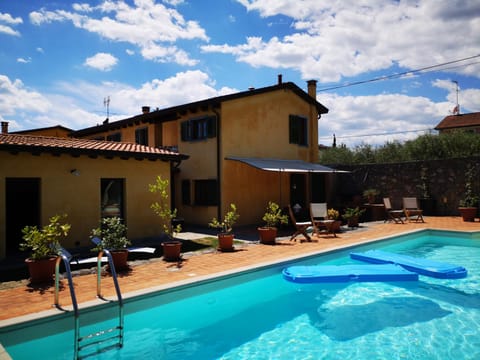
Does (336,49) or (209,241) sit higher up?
(336,49)

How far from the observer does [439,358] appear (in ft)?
19.6

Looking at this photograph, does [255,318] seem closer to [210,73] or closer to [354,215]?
[354,215]

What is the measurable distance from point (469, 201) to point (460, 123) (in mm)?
38361

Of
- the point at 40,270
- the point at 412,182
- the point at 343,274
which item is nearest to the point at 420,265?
the point at 343,274

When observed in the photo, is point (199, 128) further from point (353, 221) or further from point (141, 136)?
point (353, 221)

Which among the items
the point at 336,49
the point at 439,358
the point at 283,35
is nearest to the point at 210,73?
the point at 283,35

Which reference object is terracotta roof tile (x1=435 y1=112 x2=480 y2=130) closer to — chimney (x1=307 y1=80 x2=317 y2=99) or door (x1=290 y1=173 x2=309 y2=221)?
chimney (x1=307 y1=80 x2=317 y2=99)

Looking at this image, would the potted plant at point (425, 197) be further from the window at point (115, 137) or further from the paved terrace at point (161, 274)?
the window at point (115, 137)

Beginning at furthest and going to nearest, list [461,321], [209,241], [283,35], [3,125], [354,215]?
[3,125]
[283,35]
[354,215]
[209,241]
[461,321]

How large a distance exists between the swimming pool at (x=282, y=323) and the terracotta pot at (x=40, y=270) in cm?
258

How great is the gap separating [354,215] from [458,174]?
26.1 feet

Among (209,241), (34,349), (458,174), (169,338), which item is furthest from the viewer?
(458,174)

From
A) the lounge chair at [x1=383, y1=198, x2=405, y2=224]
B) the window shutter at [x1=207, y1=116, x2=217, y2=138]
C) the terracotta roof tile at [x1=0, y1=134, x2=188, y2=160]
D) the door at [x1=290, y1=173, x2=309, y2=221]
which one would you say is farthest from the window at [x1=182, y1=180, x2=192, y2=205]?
the lounge chair at [x1=383, y1=198, x2=405, y2=224]

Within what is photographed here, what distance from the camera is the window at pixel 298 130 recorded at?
21953 millimetres
